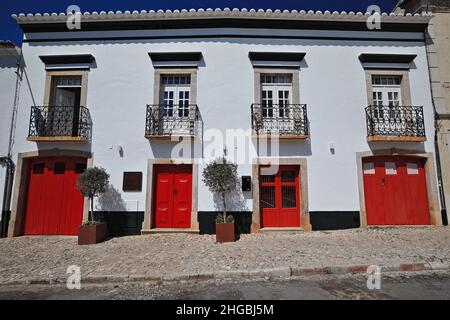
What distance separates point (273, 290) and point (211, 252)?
222 centimetres

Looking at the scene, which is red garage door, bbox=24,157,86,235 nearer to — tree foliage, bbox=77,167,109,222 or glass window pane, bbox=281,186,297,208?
tree foliage, bbox=77,167,109,222

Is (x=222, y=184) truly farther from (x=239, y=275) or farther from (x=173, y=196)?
(x=239, y=275)

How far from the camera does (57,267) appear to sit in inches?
200

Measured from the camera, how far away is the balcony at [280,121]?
7.95m

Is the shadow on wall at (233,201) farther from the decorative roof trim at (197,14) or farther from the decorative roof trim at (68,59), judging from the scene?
the decorative roof trim at (68,59)

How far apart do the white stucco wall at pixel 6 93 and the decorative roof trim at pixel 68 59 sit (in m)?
1.05

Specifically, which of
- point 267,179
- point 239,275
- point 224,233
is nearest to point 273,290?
point 239,275

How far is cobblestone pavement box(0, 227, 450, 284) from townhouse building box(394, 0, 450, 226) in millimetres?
2121

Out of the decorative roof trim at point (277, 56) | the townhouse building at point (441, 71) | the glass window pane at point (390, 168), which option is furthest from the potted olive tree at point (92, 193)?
the townhouse building at point (441, 71)
